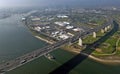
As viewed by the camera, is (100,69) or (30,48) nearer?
(100,69)

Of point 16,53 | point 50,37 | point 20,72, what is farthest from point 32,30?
point 20,72

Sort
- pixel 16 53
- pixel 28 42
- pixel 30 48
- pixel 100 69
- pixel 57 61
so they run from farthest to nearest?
pixel 28 42 < pixel 30 48 < pixel 16 53 < pixel 57 61 < pixel 100 69

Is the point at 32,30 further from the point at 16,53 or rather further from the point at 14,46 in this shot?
the point at 16,53

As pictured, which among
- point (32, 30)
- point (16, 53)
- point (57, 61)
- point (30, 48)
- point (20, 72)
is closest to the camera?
point (20, 72)

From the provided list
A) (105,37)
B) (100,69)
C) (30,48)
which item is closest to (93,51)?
(100,69)

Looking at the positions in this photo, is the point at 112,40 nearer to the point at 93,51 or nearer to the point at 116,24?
the point at 93,51

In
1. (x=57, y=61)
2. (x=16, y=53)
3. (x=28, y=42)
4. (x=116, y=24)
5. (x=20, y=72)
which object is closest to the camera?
(x=20, y=72)

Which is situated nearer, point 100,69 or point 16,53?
point 100,69

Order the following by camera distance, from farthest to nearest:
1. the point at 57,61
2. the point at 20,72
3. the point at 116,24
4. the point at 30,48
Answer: the point at 116,24, the point at 30,48, the point at 57,61, the point at 20,72

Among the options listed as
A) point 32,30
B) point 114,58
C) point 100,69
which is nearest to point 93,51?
point 114,58
